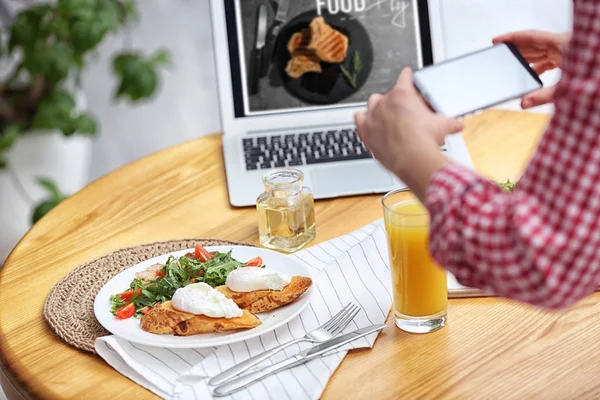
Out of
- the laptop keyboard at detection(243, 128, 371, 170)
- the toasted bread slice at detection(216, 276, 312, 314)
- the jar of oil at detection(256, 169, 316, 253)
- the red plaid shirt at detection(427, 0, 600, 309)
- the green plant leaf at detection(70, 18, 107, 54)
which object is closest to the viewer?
the red plaid shirt at detection(427, 0, 600, 309)

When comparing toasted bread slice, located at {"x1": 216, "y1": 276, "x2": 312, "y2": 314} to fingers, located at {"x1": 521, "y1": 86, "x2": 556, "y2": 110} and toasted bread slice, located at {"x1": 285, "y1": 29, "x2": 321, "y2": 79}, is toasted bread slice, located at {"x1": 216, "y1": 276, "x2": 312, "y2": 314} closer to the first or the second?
fingers, located at {"x1": 521, "y1": 86, "x2": 556, "y2": 110}

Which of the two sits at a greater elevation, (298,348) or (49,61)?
(49,61)

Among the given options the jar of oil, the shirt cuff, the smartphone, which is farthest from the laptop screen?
the shirt cuff

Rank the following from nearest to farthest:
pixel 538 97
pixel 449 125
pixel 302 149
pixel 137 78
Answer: pixel 449 125, pixel 538 97, pixel 302 149, pixel 137 78

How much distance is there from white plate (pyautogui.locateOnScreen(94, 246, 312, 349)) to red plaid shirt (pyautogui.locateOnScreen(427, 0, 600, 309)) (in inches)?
13.7

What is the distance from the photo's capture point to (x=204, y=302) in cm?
103

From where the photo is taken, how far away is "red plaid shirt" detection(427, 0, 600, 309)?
0.68m

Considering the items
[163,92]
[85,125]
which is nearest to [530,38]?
[85,125]

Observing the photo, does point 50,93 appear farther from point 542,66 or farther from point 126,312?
point 542,66

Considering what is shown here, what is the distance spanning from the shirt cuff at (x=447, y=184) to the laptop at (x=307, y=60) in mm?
875

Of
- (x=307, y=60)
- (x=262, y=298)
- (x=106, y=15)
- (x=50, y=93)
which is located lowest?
(x=262, y=298)

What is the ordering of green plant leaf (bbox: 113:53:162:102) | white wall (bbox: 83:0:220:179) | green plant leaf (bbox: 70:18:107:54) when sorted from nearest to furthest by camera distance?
green plant leaf (bbox: 70:18:107:54) < green plant leaf (bbox: 113:53:162:102) < white wall (bbox: 83:0:220:179)

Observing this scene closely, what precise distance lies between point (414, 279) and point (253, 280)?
0.20 m

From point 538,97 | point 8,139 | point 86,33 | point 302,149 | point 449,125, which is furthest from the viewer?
point 8,139
